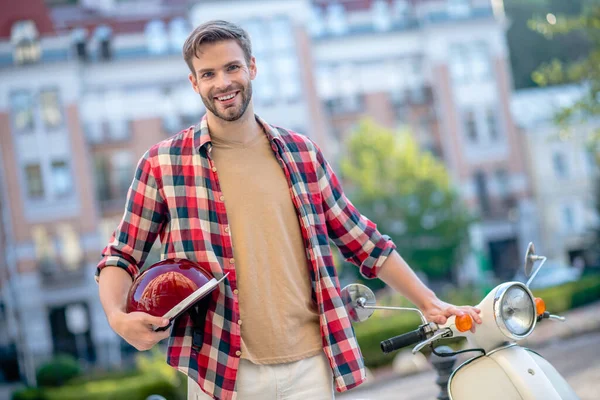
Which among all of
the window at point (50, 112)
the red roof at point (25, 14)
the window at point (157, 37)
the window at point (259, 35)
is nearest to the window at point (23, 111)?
the window at point (50, 112)

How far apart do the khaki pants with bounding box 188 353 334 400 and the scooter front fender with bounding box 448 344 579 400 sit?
0.38 metres

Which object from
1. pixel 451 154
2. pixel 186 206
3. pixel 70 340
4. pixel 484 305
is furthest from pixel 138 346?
pixel 451 154

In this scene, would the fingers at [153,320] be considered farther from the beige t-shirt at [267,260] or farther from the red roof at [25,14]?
the red roof at [25,14]

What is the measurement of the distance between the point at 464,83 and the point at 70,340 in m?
20.3

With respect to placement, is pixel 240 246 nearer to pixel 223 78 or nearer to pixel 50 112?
pixel 223 78

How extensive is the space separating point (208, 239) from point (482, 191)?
116 ft

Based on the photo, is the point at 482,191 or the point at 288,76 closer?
the point at 288,76

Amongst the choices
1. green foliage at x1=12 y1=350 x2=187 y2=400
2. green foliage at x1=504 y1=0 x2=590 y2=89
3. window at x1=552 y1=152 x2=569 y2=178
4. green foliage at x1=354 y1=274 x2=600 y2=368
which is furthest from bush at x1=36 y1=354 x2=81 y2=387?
green foliage at x1=504 y1=0 x2=590 y2=89

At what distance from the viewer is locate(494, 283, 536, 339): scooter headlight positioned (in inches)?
85.4

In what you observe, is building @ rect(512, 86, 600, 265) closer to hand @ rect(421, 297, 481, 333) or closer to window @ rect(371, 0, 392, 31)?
window @ rect(371, 0, 392, 31)

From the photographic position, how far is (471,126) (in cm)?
3691

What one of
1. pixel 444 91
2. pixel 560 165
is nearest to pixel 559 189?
pixel 560 165

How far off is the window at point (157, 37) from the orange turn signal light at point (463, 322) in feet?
109

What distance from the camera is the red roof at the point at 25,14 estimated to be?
34.2m
